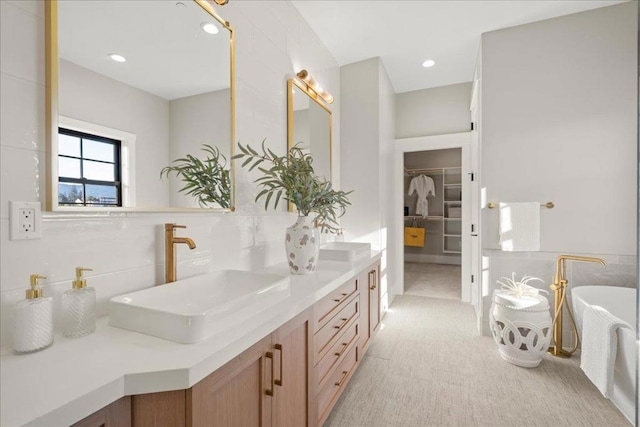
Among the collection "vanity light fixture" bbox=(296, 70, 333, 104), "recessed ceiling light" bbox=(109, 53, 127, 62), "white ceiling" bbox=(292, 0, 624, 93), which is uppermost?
"white ceiling" bbox=(292, 0, 624, 93)

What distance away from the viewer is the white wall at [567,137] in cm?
246

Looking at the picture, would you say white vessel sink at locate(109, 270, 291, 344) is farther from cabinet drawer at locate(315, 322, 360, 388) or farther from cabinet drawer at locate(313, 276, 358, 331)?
cabinet drawer at locate(315, 322, 360, 388)

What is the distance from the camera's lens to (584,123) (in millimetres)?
2539

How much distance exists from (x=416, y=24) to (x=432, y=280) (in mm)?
3774

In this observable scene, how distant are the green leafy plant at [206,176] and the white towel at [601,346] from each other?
2.20m

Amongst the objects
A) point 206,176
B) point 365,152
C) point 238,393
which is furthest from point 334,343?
point 365,152

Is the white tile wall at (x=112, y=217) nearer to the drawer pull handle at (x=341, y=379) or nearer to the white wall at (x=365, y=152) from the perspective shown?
the drawer pull handle at (x=341, y=379)

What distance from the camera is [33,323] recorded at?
772 mm

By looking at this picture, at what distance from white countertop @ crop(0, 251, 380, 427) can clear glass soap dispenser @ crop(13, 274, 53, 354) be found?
0.02m

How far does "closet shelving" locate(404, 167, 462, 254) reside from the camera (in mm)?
6332

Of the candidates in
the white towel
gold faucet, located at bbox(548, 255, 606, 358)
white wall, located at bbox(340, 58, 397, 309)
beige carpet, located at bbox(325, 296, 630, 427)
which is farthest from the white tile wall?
gold faucet, located at bbox(548, 255, 606, 358)

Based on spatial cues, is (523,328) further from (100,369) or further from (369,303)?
(100,369)

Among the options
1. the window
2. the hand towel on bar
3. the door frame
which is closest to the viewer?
the window

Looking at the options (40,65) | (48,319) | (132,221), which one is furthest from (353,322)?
(40,65)
